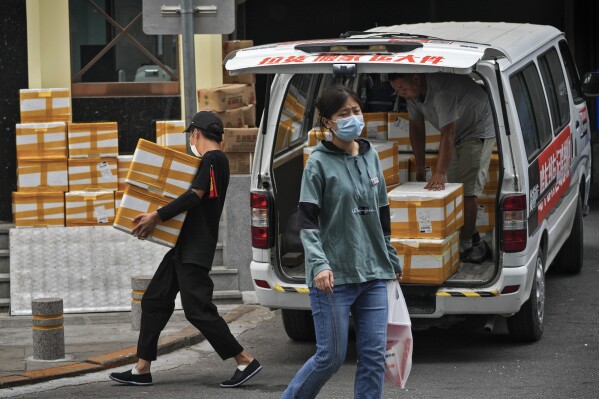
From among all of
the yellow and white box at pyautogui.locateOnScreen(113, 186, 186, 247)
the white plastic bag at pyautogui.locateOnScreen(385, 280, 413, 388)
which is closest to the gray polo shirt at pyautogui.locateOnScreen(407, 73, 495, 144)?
the yellow and white box at pyautogui.locateOnScreen(113, 186, 186, 247)

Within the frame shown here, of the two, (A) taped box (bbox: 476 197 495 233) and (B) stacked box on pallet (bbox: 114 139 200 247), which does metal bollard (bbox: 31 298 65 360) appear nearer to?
(B) stacked box on pallet (bbox: 114 139 200 247)

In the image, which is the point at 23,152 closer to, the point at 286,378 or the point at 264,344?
the point at 264,344

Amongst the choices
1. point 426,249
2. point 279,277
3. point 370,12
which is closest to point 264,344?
point 279,277

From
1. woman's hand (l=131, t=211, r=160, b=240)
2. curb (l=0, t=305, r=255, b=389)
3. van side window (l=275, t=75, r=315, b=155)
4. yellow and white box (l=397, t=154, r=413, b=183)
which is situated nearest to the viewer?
woman's hand (l=131, t=211, r=160, b=240)

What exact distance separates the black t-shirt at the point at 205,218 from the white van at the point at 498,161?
49 cm

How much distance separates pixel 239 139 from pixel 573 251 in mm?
3104

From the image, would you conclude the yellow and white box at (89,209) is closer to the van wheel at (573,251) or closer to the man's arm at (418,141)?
the man's arm at (418,141)

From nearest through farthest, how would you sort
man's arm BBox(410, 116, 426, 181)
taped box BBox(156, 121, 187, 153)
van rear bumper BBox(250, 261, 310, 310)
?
van rear bumper BBox(250, 261, 310, 310), man's arm BBox(410, 116, 426, 181), taped box BBox(156, 121, 187, 153)

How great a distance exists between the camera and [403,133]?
367 inches

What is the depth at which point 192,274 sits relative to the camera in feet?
26.0

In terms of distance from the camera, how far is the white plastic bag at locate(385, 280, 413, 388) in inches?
245

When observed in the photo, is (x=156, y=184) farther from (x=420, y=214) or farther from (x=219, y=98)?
(x=219, y=98)

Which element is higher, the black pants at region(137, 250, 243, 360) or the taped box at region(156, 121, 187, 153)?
the taped box at region(156, 121, 187, 153)

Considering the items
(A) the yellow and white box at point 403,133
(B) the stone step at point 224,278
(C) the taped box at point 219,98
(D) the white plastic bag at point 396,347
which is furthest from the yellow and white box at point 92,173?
(D) the white plastic bag at point 396,347
